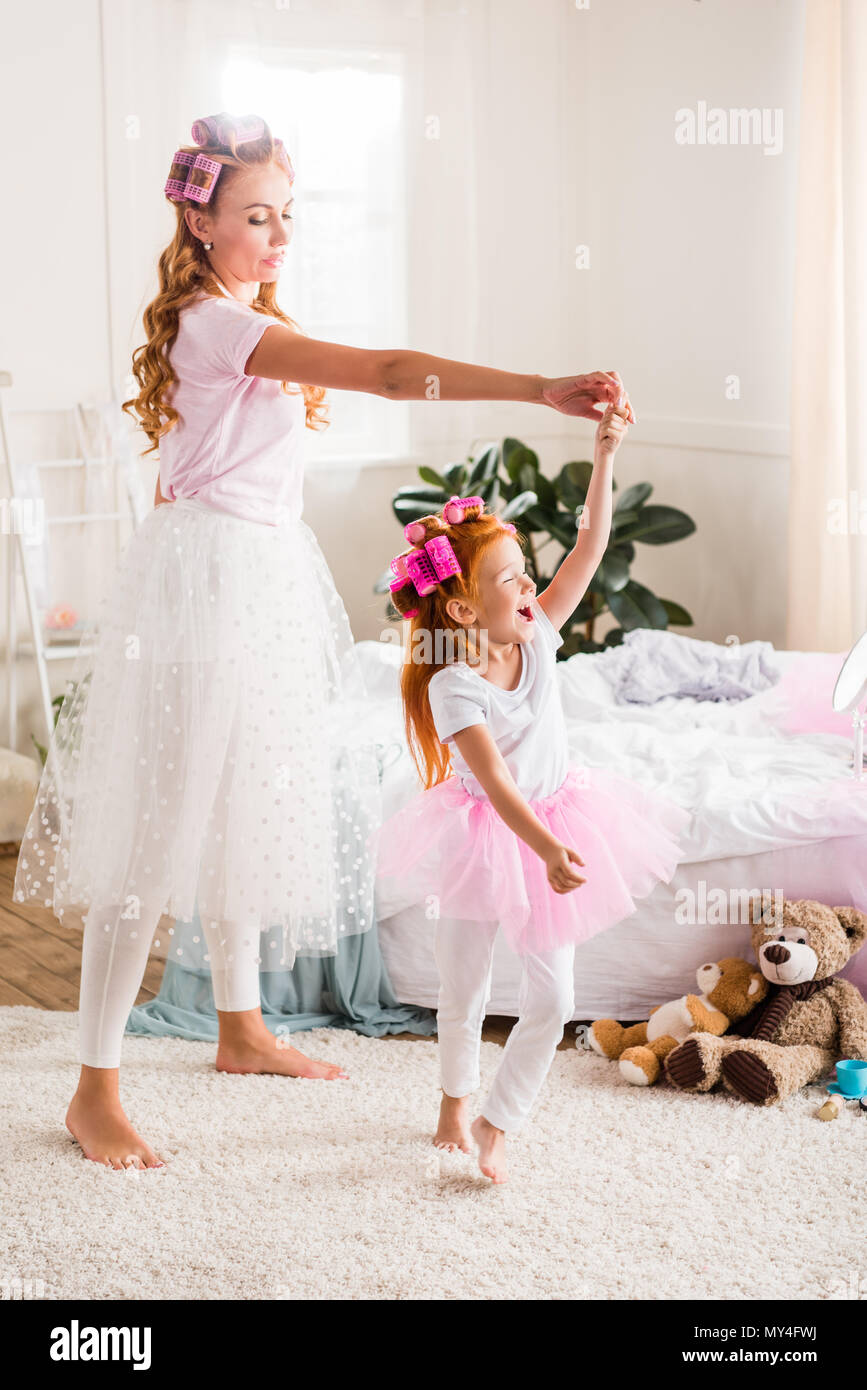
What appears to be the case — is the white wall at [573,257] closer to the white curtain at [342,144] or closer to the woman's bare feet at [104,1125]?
the white curtain at [342,144]

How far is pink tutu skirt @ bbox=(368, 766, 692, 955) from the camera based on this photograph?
1851 millimetres

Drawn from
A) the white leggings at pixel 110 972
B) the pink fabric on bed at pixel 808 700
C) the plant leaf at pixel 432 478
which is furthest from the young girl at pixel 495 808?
the plant leaf at pixel 432 478

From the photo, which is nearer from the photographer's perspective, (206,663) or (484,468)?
(206,663)

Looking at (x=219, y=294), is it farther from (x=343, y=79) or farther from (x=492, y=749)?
(x=343, y=79)

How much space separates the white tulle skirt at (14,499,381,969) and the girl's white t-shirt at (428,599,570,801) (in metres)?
0.27

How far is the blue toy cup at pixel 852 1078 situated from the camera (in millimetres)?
2170

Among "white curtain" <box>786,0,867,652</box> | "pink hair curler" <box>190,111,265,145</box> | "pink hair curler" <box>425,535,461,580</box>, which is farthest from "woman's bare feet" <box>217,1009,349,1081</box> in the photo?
"white curtain" <box>786,0,867,652</box>

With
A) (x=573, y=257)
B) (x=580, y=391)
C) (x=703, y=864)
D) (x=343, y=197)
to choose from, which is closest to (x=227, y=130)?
(x=580, y=391)

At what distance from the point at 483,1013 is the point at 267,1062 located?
1.80 feet

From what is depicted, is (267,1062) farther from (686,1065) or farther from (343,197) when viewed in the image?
(343,197)

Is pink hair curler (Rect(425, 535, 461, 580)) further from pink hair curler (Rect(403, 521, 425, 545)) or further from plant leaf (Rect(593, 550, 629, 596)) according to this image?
plant leaf (Rect(593, 550, 629, 596))

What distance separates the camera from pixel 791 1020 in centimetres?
226

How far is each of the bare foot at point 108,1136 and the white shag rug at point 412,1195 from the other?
0.02 m
